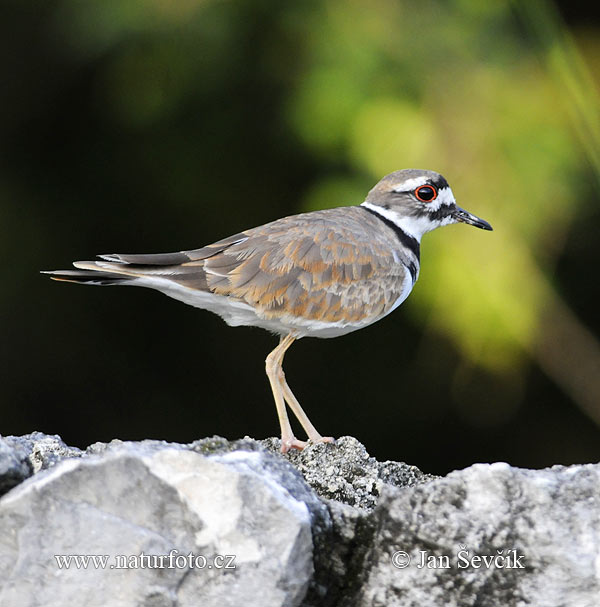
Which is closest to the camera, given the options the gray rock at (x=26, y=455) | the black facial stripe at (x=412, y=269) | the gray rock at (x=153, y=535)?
the gray rock at (x=153, y=535)

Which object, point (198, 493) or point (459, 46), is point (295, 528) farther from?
point (459, 46)

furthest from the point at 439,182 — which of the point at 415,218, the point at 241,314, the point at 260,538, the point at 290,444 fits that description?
the point at 260,538

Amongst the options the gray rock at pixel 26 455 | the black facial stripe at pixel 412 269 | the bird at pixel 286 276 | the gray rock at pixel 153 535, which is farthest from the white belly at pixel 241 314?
the gray rock at pixel 153 535

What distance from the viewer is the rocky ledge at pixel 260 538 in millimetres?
1795

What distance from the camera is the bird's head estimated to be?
3.88 m

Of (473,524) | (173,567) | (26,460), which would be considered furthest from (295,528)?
(26,460)

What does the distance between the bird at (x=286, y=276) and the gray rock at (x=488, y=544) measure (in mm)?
1260

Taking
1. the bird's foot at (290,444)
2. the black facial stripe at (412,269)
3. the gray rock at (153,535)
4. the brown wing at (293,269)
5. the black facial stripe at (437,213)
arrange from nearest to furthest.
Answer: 1. the gray rock at (153,535)
2. the bird's foot at (290,444)
3. the brown wing at (293,269)
4. the black facial stripe at (412,269)
5. the black facial stripe at (437,213)

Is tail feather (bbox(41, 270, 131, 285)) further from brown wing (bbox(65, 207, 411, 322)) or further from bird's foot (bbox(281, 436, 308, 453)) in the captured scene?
bird's foot (bbox(281, 436, 308, 453))

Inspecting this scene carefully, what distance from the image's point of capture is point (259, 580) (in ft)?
5.86

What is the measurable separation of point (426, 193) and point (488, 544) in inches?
86.8

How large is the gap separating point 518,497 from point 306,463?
979mm

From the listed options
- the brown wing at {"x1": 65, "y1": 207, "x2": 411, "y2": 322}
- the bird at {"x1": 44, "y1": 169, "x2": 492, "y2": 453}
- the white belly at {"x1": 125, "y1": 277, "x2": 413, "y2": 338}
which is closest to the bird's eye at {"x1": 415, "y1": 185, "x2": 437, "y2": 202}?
the bird at {"x1": 44, "y1": 169, "x2": 492, "y2": 453}

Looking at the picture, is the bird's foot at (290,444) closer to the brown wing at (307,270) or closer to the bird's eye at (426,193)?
the brown wing at (307,270)
